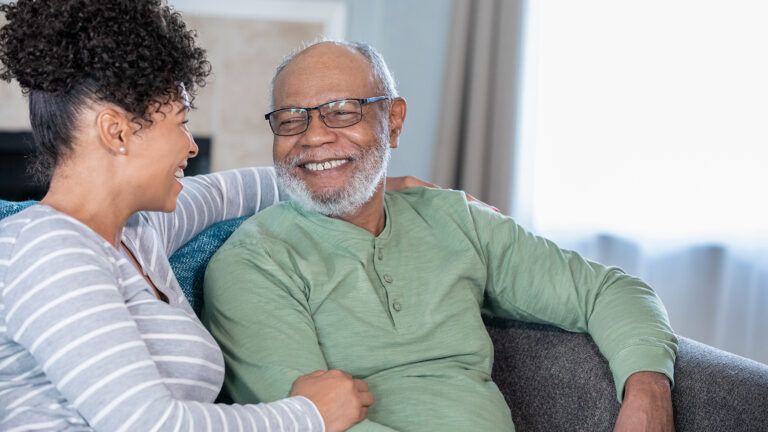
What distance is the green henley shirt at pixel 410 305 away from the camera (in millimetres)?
1505

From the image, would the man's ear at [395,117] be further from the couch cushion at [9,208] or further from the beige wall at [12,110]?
the beige wall at [12,110]

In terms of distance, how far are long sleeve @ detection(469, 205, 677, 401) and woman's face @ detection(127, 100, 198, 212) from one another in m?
0.72

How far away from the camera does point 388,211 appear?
184 centimetres

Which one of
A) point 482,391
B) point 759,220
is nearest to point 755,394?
point 482,391

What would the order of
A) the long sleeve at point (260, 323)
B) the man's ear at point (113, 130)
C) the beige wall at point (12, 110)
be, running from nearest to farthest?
the man's ear at point (113, 130) → the long sleeve at point (260, 323) → the beige wall at point (12, 110)

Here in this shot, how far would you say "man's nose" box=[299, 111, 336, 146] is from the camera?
5.65 feet

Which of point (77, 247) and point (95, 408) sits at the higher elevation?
point (77, 247)

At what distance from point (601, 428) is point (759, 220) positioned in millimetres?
1458

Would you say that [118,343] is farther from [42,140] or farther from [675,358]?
[675,358]

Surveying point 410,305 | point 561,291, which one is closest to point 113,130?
point 410,305

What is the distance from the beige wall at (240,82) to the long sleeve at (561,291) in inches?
92.8

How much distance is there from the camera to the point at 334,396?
134 cm

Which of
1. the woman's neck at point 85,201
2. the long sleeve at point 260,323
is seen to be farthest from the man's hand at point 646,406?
the woman's neck at point 85,201

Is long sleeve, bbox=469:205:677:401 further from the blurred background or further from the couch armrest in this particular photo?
the blurred background
